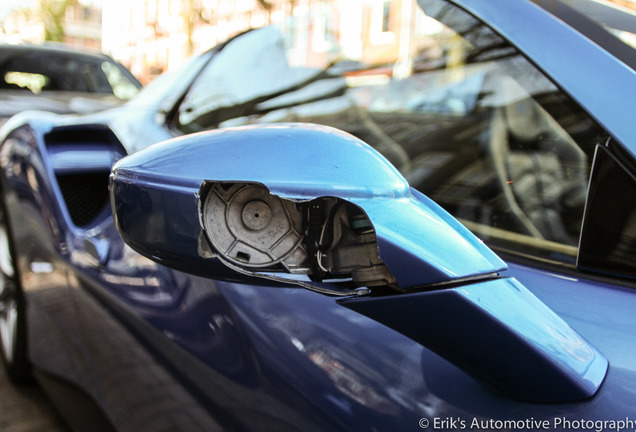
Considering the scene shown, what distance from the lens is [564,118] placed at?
3.34 feet

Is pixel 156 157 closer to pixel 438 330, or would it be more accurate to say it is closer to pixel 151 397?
pixel 438 330

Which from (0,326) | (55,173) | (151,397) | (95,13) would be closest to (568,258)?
(151,397)

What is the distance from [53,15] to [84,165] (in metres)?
26.8

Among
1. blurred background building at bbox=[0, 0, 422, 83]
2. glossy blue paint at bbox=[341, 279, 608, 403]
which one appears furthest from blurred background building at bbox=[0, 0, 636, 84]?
glossy blue paint at bbox=[341, 279, 608, 403]

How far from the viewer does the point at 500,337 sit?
2.23 feet

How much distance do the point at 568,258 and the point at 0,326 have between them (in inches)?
101

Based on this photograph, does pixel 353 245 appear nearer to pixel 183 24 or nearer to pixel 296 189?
pixel 296 189

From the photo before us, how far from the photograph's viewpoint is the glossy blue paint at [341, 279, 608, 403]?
26.3 inches

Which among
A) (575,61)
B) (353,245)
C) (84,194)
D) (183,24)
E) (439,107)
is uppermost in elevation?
(183,24)

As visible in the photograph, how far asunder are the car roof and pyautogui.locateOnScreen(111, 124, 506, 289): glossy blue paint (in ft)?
1.21

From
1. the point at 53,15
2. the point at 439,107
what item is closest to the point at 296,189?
the point at 439,107

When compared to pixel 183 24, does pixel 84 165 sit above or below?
below

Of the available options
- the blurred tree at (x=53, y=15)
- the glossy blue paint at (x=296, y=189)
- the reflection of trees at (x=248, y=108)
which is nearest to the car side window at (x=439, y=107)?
the reflection of trees at (x=248, y=108)

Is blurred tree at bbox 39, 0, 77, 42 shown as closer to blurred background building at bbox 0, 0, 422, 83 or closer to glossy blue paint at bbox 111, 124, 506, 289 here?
blurred background building at bbox 0, 0, 422, 83
